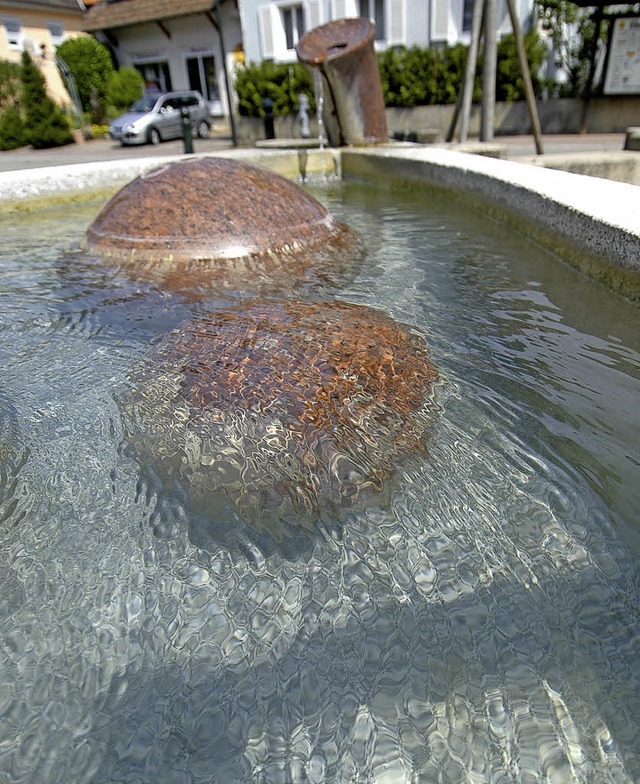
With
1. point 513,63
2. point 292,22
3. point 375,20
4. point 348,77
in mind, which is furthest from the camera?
point 292,22

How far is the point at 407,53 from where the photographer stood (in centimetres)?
1678

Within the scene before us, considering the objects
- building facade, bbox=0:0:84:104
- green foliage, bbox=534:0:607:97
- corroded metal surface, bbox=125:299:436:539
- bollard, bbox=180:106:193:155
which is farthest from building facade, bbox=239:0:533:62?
corroded metal surface, bbox=125:299:436:539

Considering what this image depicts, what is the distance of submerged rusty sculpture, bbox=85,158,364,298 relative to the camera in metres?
3.50

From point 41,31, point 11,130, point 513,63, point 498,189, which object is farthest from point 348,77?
point 41,31

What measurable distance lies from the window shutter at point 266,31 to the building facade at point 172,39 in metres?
2.48

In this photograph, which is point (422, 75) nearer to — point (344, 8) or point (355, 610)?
point (344, 8)

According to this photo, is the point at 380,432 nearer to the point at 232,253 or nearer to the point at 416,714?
the point at 416,714

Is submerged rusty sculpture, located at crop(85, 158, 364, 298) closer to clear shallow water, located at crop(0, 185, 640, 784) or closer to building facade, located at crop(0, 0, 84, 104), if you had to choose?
clear shallow water, located at crop(0, 185, 640, 784)

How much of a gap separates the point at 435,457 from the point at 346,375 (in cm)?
47

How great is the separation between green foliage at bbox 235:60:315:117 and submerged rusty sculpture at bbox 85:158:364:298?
15815mm

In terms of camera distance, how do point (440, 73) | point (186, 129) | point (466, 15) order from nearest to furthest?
point (186, 129), point (440, 73), point (466, 15)

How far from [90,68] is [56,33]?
12.4ft

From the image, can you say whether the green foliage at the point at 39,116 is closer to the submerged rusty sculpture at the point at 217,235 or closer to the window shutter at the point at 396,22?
the window shutter at the point at 396,22

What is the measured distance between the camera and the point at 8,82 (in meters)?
22.4
